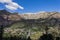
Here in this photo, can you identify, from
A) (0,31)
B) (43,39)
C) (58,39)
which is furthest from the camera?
(58,39)

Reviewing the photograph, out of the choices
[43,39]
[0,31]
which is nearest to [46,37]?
[43,39]

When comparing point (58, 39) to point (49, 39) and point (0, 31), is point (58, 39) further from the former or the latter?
point (0, 31)

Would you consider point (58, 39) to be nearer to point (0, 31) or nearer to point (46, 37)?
point (46, 37)

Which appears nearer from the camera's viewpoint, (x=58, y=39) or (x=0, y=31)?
(x=0, y=31)

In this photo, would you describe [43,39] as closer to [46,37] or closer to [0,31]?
[46,37]

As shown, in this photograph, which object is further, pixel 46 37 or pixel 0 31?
pixel 46 37

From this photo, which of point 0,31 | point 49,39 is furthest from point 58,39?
point 0,31

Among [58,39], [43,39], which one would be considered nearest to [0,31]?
[43,39]

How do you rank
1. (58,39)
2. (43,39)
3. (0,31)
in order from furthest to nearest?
(58,39), (43,39), (0,31)
